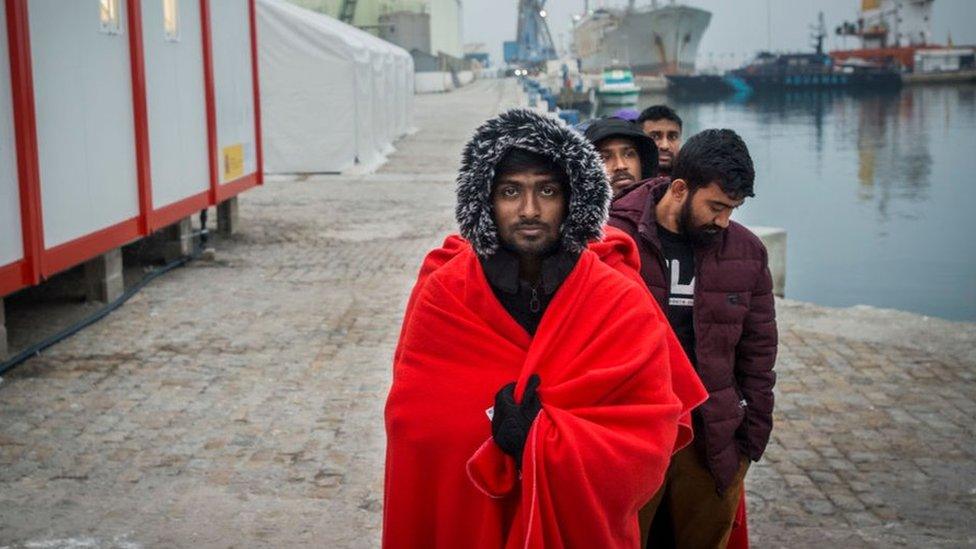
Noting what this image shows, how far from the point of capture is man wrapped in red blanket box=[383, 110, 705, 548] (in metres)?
3.19

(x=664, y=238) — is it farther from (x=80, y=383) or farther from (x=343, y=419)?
(x=80, y=383)

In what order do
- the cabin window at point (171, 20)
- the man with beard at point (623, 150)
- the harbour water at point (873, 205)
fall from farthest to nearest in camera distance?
the harbour water at point (873, 205) < the cabin window at point (171, 20) < the man with beard at point (623, 150)

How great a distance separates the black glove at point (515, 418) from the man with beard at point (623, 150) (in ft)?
7.06

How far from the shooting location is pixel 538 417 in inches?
125

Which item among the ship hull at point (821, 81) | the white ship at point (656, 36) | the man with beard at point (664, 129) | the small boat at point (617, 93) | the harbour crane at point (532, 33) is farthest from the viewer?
the harbour crane at point (532, 33)

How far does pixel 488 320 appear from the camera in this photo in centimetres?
335

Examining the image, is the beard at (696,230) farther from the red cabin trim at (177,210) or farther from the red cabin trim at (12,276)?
the red cabin trim at (177,210)

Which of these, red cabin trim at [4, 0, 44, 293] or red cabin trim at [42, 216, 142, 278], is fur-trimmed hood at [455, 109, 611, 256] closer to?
red cabin trim at [4, 0, 44, 293]

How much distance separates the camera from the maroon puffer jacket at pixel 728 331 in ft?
14.0

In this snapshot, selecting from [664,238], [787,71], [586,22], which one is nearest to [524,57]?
[586,22]

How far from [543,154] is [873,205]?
112ft

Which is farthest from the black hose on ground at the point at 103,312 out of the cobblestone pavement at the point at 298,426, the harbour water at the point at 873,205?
the harbour water at the point at 873,205

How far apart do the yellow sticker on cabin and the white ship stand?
137 m

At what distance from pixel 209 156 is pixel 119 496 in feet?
28.8
